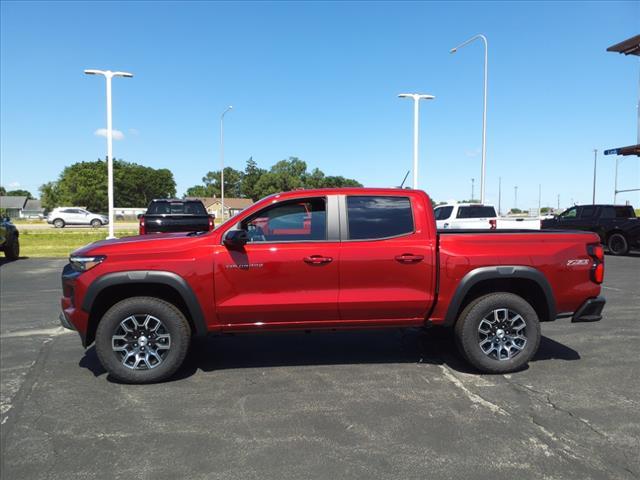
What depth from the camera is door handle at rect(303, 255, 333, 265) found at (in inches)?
175

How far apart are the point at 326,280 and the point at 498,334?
69.4 inches

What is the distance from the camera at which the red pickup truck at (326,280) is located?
14.4 feet

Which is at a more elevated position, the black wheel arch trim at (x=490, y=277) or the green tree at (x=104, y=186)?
the green tree at (x=104, y=186)

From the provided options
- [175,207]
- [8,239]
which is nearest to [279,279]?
[175,207]

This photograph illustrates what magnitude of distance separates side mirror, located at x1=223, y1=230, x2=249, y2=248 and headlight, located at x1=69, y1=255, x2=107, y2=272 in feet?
3.72

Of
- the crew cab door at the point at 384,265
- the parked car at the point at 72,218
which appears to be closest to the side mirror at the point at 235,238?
the crew cab door at the point at 384,265

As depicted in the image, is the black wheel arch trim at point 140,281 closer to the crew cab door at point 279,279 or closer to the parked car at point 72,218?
the crew cab door at point 279,279

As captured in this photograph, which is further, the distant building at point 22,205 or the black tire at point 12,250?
the distant building at point 22,205

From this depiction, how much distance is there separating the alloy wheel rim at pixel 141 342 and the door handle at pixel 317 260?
1.45 meters

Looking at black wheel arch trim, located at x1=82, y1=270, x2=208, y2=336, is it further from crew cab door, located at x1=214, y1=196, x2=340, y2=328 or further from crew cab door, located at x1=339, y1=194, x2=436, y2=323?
crew cab door, located at x1=339, y1=194, x2=436, y2=323

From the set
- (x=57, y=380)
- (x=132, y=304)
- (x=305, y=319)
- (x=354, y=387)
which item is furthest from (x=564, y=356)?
(x=57, y=380)

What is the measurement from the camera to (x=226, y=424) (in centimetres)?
365

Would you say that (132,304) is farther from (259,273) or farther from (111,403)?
(259,273)

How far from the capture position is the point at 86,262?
14.4 feet
